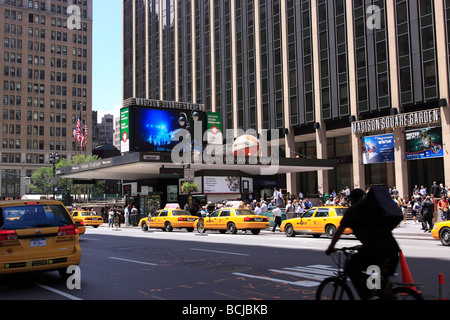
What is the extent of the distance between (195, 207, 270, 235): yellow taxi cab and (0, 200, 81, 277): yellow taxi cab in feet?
53.8

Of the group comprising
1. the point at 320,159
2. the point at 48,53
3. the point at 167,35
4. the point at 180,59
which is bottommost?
the point at 320,159

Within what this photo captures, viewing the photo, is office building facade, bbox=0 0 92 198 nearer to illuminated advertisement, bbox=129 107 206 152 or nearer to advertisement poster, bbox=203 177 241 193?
illuminated advertisement, bbox=129 107 206 152

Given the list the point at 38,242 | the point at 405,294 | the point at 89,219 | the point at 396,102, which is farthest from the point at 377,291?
the point at 396,102

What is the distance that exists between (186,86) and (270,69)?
1879 centimetres

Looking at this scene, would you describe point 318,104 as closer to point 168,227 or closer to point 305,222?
point 168,227

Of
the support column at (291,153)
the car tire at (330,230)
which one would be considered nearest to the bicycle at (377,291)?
the car tire at (330,230)

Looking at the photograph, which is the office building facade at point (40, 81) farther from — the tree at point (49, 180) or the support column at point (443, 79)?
the support column at point (443, 79)

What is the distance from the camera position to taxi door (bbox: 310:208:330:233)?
71.3ft

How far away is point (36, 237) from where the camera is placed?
8938mm

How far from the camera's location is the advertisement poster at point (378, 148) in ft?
137

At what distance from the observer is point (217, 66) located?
62.8 m

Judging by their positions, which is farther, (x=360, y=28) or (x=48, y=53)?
(x=48, y=53)
